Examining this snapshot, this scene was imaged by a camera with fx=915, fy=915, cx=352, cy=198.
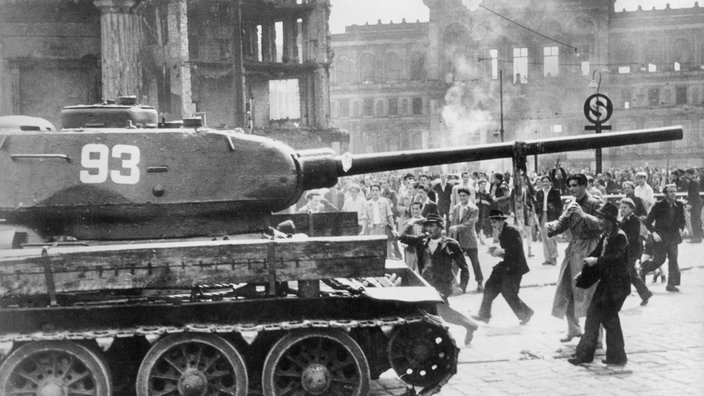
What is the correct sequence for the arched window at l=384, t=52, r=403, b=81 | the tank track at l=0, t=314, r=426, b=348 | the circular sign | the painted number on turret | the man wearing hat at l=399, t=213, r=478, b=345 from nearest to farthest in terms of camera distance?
the tank track at l=0, t=314, r=426, b=348, the painted number on turret, the man wearing hat at l=399, t=213, r=478, b=345, the circular sign, the arched window at l=384, t=52, r=403, b=81

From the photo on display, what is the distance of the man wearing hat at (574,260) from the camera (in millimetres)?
10906

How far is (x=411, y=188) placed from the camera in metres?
22.3

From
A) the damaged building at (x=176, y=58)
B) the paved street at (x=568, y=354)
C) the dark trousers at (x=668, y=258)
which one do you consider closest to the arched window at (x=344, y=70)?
the damaged building at (x=176, y=58)

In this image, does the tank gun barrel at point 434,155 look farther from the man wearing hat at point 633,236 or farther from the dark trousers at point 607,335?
the man wearing hat at point 633,236

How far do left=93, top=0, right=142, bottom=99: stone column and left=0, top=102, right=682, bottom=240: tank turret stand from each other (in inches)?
501

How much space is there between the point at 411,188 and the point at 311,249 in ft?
47.5

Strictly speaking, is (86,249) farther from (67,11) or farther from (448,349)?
(67,11)

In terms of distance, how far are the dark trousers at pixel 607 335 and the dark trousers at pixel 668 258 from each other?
18.2 ft

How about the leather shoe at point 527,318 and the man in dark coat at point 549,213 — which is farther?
the man in dark coat at point 549,213

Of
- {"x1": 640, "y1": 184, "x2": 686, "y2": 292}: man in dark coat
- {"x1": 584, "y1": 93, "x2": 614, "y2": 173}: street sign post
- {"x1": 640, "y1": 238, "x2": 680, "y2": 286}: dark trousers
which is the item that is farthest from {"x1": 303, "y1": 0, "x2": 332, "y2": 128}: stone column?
{"x1": 640, "y1": 238, "x2": 680, "y2": 286}: dark trousers

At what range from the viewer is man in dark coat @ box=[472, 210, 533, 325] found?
38.9ft

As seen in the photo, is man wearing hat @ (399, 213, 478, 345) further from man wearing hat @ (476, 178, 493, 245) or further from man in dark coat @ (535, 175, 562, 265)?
man wearing hat @ (476, 178, 493, 245)

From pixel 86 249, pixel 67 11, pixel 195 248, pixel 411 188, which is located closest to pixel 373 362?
pixel 195 248

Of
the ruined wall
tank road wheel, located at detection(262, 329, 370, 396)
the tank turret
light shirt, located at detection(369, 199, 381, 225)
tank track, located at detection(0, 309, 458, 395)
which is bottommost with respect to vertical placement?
tank road wheel, located at detection(262, 329, 370, 396)
